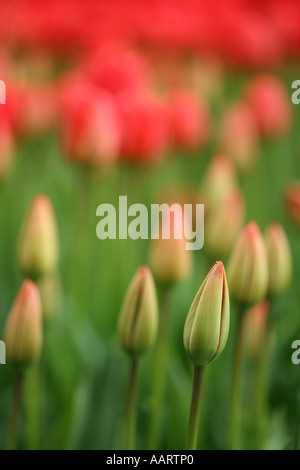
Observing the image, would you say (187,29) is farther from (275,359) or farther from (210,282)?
(210,282)

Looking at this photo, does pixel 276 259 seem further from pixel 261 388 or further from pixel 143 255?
pixel 143 255

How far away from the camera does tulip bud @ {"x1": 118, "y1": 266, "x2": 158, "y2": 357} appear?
0.70 meters

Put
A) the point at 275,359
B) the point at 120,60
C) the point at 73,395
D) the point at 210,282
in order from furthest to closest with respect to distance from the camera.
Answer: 1. the point at 120,60
2. the point at 275,359
3. the point at 73,395
4. the point at 210,282

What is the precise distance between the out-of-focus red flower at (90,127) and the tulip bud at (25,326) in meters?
0.41

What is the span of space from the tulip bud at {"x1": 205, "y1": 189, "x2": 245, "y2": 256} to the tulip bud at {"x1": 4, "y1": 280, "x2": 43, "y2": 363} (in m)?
0.28

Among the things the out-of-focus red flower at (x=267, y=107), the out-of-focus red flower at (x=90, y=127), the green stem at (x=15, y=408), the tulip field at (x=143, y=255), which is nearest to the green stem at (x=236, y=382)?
the tulip field at (x=143, y=255)

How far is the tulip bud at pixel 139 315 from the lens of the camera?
70cm

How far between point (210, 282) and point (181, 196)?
647 millimetres

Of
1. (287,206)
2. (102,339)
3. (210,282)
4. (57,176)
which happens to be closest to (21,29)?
(57,176)

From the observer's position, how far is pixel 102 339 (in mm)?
1119

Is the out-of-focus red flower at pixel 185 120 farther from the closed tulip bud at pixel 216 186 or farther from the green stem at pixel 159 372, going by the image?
the green stem at pixel 159 372

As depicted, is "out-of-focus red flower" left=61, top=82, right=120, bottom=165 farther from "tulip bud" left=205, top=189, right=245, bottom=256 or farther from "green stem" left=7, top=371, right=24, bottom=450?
"green stem" left=7, top=371, right=24, bottom=450

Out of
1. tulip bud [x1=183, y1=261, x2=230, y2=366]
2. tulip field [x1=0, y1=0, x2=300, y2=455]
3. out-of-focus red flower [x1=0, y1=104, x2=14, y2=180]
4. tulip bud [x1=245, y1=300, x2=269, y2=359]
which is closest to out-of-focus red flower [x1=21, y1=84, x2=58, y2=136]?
tulip field [x1=0, y1=0, x2=300, y2=455]

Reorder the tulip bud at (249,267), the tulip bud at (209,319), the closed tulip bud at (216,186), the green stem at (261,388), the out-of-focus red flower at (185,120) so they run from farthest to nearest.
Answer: the out-of-focus red flower at (185,120) → the closed tulip bud at (216,186) → the green stem at (261,388) → the tulip bud at (249,267) → the tulip bud at (209,319)
